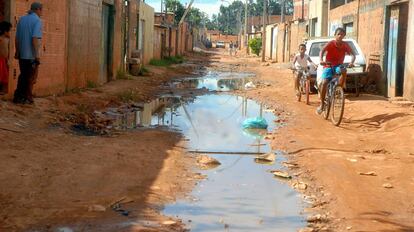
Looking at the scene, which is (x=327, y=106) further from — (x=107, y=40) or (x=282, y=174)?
(x=107, y=40)

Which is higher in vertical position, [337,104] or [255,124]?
[337,104]

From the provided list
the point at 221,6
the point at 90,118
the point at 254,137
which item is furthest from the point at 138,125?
the point at 221,6

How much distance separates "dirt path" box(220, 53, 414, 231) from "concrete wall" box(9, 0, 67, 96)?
4964mm

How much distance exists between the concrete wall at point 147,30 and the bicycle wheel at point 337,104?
707 inches

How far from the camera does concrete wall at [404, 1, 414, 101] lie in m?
13.4

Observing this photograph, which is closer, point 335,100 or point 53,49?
point 335,100

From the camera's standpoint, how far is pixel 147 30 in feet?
101

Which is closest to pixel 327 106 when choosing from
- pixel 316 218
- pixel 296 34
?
pixel 316 218

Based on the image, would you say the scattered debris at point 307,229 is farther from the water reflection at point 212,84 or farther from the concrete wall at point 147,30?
the concrete wall at point 147,30

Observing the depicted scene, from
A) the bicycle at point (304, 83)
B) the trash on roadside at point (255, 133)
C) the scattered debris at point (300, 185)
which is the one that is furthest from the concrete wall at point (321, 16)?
the scattered debris at point (300, 185)

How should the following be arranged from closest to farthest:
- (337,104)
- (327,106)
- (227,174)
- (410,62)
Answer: (227,174) → (337,104) → (327,106) → (410,62)

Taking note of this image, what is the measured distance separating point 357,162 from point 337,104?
12.0ft

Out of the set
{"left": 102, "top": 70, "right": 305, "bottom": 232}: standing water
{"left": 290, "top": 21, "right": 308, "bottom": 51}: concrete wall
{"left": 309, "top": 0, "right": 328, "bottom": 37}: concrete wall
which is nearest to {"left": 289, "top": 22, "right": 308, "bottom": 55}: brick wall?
{"left": 290, "top": 21, "right": 308, "bottom": 51}: concrete wall

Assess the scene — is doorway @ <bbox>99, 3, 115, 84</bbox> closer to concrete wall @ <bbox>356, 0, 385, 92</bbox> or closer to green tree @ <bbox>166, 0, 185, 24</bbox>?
concrete wall @ <bbox>356, 0, 385, 92</bbox>
